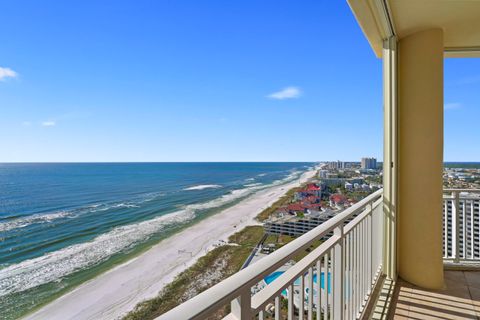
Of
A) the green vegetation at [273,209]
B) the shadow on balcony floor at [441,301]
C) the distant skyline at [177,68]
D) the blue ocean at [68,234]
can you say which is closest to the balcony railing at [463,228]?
the shadow on balcony floor at [441,301]

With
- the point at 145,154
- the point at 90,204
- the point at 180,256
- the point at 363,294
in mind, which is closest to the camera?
the point at 363,294

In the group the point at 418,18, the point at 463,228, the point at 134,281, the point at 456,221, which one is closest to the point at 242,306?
the point at 418,18

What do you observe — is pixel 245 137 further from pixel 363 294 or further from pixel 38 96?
pixel 363 294

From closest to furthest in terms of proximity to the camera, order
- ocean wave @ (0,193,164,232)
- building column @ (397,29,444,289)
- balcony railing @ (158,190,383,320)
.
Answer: balcony railing @ (158,190,383,320) → building column @ (397,29,444,289) → ocean wave @ (0,193,164,232)

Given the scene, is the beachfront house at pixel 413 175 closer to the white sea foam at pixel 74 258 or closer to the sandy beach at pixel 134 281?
the sandy beach at pixel 134 281

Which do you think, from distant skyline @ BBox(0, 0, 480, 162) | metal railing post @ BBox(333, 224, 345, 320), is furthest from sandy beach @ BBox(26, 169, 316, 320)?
metal railing post @ BBox(333, 224, 345, 320)

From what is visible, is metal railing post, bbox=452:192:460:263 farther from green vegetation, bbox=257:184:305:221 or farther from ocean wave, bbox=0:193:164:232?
ocean wave, bbox=0:193:164:232

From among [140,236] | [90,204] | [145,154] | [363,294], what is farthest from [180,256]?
[145,154]
